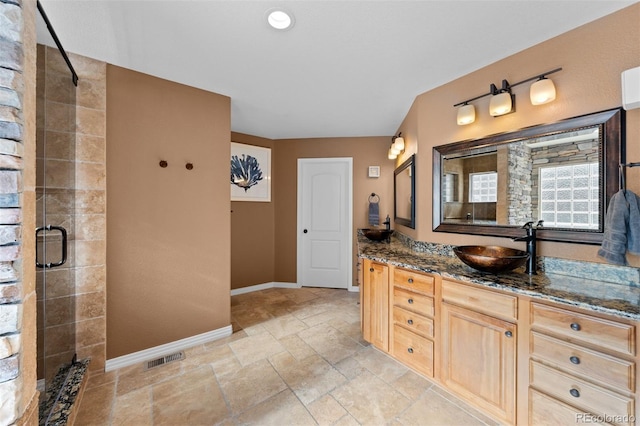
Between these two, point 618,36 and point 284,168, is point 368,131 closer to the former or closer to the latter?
point 284,168

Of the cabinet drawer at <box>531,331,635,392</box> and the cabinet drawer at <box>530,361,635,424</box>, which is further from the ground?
the cabinet drawer at <box>531,331,635,392</box>

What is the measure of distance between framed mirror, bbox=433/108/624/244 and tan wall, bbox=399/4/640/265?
0.19 feet

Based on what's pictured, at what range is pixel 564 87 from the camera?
1.56 metres

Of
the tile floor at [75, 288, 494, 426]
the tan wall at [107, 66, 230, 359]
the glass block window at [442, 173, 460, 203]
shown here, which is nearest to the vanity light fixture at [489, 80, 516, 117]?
the glass block window at [442, 173, 460, 203]

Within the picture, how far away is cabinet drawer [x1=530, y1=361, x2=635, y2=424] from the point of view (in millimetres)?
1078

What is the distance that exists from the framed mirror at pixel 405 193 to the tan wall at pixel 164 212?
78.1 inches

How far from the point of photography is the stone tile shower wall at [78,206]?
1.66 meters

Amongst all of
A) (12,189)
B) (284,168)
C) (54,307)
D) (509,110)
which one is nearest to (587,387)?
(509,110)

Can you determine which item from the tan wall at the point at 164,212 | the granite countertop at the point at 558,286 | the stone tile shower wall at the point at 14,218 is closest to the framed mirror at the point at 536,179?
the granite countertop at the point at 558,286

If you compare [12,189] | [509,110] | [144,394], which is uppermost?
[509,110]

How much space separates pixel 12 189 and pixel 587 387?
256 centimetres

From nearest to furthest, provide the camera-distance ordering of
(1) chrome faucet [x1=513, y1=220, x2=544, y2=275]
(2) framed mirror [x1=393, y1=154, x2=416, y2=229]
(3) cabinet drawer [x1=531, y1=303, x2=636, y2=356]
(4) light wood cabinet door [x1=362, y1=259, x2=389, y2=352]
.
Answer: (3) cabinet drawer [x1=531, y1=303, x2=636, y2=356]
(1) chrome faucet [x1=513, y1=220, x2=544, y2=275]
(4) light wood cabinet door [x1=362, y1=259, x2=389, y2=352]
(2) framed mirror [x1=393, y1=154, x2=416, y2=229]

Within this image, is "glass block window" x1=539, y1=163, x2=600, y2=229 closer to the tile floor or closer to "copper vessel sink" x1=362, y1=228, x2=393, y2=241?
the tile floor

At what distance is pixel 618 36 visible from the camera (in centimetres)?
138
